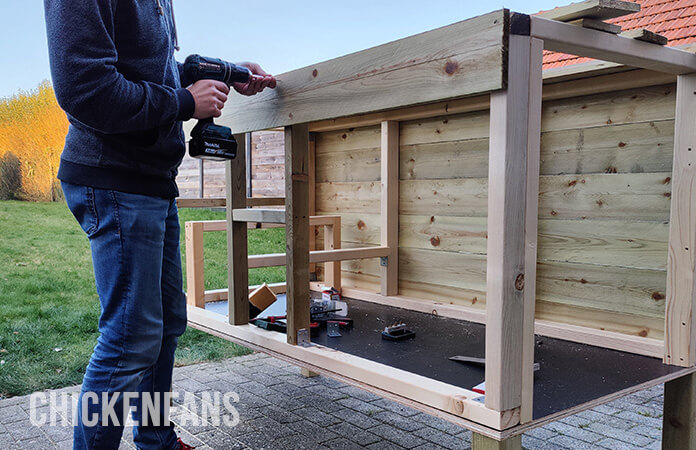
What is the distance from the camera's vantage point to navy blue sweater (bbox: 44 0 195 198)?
1.33 metres

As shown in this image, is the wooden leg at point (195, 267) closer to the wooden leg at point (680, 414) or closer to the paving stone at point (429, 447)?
the paving stone at point (429, 447)

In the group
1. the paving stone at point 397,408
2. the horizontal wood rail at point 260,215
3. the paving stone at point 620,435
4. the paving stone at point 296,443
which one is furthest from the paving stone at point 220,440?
the paving stone at point 620,435

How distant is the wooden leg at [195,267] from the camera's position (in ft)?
9.84

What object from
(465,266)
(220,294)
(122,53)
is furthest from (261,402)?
(122,53)

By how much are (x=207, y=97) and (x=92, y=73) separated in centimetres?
35

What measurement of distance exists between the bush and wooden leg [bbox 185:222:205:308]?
11.3ft

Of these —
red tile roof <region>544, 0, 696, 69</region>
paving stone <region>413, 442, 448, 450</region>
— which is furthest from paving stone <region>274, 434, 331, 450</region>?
red tile roof <region>544, 0, 696, 69</region>

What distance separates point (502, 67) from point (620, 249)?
5.12 feet

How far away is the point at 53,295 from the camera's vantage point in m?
4.67

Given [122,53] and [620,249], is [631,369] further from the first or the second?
[122,53]

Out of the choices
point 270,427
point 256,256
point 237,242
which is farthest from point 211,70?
point 270,427

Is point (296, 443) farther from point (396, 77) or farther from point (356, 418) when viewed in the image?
point (396, 77)

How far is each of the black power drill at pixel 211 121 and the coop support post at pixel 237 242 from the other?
46 cm

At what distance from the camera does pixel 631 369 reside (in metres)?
2.05
